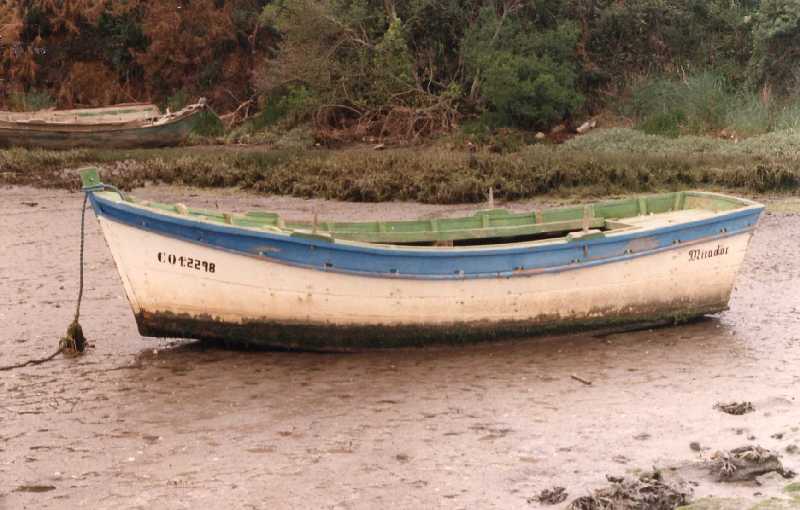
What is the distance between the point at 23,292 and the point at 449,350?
462cm

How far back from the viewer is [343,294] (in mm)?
9531

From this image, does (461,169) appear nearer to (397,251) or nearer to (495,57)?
(495,57)

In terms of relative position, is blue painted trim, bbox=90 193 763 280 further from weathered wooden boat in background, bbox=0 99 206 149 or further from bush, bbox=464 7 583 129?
weathered wooden boat in background, bbox=0 99 206 149

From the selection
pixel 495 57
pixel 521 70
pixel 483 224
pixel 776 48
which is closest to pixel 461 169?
pixel 521 70

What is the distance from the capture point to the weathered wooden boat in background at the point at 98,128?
71.0ft

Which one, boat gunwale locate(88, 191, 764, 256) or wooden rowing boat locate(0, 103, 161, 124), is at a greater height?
wooden rowing boat locate(0, 103, 161, 124)

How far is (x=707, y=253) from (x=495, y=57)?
11.2 m

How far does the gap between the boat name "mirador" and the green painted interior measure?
0.66 metres

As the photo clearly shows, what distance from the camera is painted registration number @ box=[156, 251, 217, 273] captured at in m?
9.33

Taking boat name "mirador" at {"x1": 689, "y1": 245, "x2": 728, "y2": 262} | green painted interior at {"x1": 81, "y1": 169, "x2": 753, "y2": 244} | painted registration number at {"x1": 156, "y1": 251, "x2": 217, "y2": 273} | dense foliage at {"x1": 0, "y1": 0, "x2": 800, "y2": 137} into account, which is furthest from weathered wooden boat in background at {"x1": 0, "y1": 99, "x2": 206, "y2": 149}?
boat name "mirador" at {"x1": 689, "y1": 245, "x2": 728, "y2": 262}

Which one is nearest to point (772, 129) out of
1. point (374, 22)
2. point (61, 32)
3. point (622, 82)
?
point (622, 82)

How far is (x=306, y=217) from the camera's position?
15.3 meters

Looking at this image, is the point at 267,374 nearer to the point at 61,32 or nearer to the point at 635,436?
the point at 635,436

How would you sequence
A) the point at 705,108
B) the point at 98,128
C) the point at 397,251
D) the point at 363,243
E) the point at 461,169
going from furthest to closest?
the point at 98,128 → the point at 705,108 → the point at 461,169 → the point at 363,243 → the point at 397,251
